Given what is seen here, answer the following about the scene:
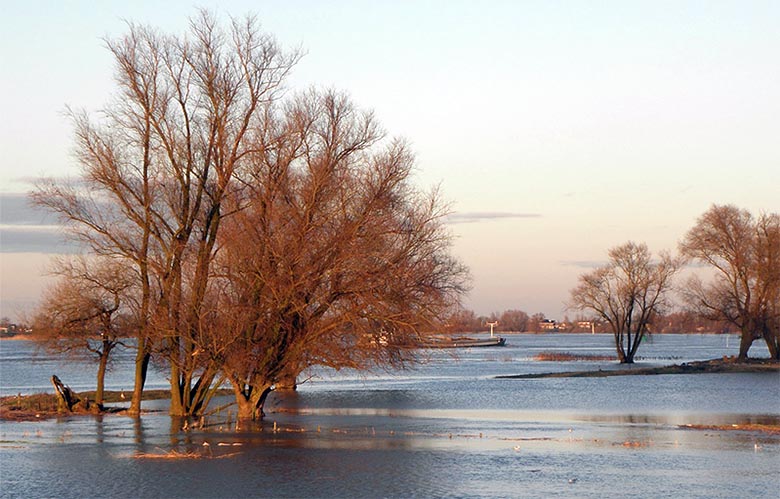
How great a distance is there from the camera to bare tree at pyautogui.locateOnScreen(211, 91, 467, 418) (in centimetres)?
3412

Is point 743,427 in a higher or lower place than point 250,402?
lower

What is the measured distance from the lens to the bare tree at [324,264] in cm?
3412

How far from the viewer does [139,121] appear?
36.8 m

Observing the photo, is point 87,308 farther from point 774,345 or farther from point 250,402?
point 774,345

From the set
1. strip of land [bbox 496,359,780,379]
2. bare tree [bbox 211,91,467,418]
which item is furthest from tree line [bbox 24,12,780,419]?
strip of land [bbox 496,359,780,379]

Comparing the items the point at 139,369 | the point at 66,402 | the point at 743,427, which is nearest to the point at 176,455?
the point at 139,369

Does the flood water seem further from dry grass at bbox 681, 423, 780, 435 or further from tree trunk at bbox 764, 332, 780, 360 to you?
tree trunk at bbox 764, 332, 780, 360

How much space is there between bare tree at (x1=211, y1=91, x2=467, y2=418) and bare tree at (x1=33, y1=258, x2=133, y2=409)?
199 inches

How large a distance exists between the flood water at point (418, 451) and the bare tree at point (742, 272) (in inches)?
1292

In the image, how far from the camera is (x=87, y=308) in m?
37.7

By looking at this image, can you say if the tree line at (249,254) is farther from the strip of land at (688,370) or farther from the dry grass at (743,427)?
the strip of land at (688,370)

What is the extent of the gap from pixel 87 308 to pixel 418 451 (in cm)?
1718

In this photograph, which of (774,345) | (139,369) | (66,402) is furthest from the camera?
(774,345)

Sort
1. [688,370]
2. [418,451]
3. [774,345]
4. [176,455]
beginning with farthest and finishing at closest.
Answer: [774,345] → [688,370] → [418,451] → [176,455]
